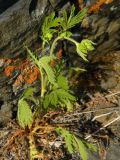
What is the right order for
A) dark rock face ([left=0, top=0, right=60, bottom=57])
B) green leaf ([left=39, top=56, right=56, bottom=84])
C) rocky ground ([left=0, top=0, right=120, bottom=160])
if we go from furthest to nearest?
rocky ground ([left=0, top=0, right=120, bottom=160]), dark rock face ([left=0, top=0, right=60, bottom=57]), green leaf ([left=39, top=56, right=56, bottom=84])

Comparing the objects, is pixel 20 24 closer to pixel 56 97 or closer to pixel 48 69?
pixel 48 69

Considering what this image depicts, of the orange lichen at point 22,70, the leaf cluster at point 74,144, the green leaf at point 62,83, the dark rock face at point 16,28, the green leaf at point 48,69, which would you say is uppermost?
the dark rock face at point 16,28

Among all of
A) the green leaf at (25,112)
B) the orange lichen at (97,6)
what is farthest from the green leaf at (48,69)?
the orange lichen at (97,6)

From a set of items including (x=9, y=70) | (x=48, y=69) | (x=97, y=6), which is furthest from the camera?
(x=97, y=6)

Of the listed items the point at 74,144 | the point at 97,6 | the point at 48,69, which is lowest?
the point at 74,144

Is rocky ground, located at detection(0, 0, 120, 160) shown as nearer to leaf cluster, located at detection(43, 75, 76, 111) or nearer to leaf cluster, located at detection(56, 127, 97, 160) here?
leaf cluster, located at detection(56, 127, 97, 160)

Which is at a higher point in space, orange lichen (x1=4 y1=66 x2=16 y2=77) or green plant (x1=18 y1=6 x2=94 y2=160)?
orange lichen (x1=4 y1=66 x2=16 y2=77)

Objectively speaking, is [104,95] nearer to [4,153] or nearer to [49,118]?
[49,118]

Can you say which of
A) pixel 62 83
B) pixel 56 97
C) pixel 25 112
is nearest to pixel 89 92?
pixel 62 83

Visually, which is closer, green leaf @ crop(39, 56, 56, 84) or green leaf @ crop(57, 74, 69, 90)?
green leaf @ crop(39, 56, 56, 84)

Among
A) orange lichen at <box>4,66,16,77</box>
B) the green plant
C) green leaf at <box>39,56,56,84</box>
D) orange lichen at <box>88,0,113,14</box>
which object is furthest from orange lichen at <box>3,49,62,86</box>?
orange lichen at <box>88,0,113,14</box>

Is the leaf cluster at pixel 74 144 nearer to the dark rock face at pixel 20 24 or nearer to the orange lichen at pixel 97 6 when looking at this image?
the dark rock face at pixel 20 24
